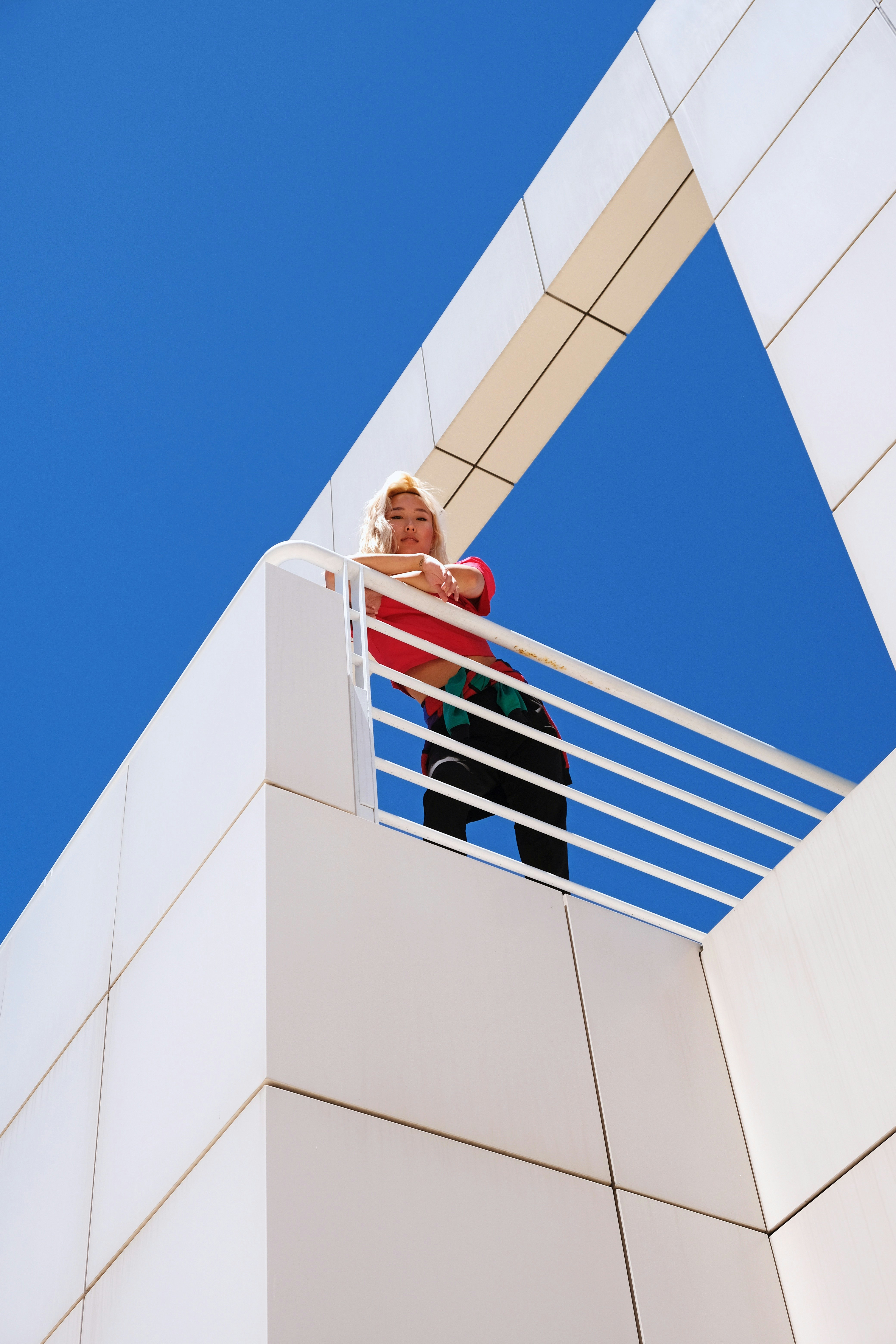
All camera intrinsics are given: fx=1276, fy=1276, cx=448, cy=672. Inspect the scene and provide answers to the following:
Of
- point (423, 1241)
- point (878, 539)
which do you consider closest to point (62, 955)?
point (423, 1241)

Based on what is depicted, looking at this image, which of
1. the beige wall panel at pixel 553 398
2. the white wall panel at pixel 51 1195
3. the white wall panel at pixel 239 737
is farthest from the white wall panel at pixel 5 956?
the beige wall panel at pixel 553 398

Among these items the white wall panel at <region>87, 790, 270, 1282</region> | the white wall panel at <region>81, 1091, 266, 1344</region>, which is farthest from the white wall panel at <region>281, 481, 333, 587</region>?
the white wall panel at <region>81, 1091, 266, 1344</region>

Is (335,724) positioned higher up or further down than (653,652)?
higher up

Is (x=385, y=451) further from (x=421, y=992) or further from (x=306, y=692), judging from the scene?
(x=421, y=992)

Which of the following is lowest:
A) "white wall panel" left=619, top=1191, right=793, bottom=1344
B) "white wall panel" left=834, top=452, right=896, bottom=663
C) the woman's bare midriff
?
"white wall panel" left=619, top=1191, right=793, bottom=1344

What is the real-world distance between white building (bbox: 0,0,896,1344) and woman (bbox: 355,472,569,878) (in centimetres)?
33

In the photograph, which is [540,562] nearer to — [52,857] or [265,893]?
[52,857]

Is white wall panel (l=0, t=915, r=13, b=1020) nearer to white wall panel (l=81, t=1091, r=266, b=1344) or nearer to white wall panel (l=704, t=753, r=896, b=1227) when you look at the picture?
white wall panel (l=81, t=1091, r=266, b=1344)

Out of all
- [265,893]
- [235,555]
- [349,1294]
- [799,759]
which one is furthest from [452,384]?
[235,555]

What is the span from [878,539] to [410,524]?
150 cm

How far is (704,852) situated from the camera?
3.46 metres

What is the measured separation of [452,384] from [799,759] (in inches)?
129

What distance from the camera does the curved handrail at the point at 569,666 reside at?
3604 mm

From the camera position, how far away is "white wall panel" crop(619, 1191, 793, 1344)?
8.65ft
